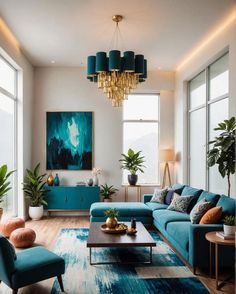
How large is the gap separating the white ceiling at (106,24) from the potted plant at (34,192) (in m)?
2.62

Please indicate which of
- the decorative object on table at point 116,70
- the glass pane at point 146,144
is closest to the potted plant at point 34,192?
the glass pane at point 146,144

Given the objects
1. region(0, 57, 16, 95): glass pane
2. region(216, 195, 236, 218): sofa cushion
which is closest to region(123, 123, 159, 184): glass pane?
region(0, 57, 16, 95): glass pane

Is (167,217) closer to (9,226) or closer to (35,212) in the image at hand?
(9,226)

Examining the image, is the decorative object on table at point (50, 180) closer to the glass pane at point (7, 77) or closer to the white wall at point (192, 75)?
the glass pane at point (7, 77)

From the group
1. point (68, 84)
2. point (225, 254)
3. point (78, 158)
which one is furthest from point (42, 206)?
point (225, 254)

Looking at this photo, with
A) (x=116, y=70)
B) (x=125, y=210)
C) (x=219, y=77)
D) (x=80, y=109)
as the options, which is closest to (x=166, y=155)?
(x=125, y=210)

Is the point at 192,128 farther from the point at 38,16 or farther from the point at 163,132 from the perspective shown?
the point at 38,16

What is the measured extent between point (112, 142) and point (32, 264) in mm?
4896

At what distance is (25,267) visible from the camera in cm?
300

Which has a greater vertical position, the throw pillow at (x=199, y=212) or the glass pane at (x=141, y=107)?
the glass pane at (x=141, y=107)

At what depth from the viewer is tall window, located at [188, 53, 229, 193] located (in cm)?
549

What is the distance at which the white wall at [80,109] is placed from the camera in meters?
7.65

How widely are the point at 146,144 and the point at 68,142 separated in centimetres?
195

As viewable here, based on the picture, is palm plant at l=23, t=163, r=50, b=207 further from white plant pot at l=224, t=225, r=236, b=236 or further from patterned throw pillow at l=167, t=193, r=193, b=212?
white plant pot at l=224, t=225, r=236, b=236
